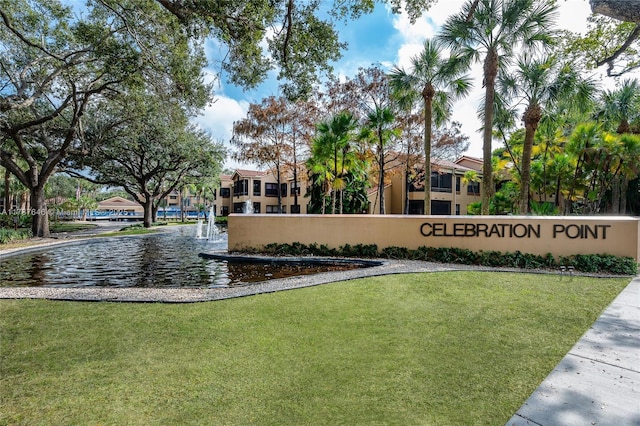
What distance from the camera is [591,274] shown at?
9664 millimetres

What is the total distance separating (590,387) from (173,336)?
5.09m

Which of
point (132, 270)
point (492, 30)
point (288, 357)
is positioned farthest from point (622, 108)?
point (132, 270)

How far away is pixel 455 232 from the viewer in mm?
12555

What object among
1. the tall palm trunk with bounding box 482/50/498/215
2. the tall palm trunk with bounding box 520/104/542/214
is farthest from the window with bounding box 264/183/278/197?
the tall palm trunk with bounding box 482/50/498/215

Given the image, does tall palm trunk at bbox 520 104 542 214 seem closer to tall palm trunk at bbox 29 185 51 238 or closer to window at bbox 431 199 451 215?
window at bbox 431 199 451 215

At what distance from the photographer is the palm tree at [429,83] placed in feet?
53.8

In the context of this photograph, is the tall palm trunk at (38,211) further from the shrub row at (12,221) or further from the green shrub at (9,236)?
the shrub row at (12,221)

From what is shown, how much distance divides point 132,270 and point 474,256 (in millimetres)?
11724

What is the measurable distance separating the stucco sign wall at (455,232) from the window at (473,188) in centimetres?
2851

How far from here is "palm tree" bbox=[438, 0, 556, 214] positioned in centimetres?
1391

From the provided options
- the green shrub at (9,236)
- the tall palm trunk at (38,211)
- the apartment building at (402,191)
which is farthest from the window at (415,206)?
the green shrub at (9,236)

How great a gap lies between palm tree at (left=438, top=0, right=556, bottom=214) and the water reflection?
26.7ft

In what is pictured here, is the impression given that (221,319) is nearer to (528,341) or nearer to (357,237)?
(528,341)

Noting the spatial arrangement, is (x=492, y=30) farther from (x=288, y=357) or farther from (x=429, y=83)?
(x=288, y=357)
